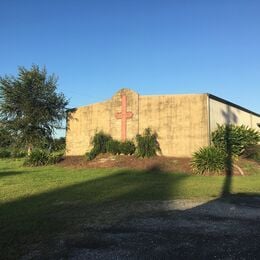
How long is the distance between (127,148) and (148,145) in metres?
1.67

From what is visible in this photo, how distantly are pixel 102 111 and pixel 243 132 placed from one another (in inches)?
407

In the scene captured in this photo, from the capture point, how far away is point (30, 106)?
27.0 m

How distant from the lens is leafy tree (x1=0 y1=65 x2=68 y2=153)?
88.3ft

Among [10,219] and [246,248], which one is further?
[10,219]

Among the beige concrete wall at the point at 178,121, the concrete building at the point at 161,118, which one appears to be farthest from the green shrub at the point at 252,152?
the beige concrete wall at the point at 178,121

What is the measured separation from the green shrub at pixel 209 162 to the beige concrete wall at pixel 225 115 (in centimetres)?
379

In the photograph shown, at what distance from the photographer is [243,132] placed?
849 inches

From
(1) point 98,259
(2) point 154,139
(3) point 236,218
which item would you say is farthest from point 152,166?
(1) point 98,259

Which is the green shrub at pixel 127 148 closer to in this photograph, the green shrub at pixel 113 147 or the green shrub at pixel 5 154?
the green shrub at pixel 113 147

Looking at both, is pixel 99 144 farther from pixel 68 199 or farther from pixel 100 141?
pixel 68 199

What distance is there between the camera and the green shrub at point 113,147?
24469mm

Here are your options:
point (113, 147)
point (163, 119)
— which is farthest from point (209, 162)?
point (113, 147)

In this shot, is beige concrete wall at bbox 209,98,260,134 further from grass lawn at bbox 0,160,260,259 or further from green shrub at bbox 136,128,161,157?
grass lawn at bbox 0,160,260,259

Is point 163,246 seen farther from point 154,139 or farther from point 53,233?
point 154,139
